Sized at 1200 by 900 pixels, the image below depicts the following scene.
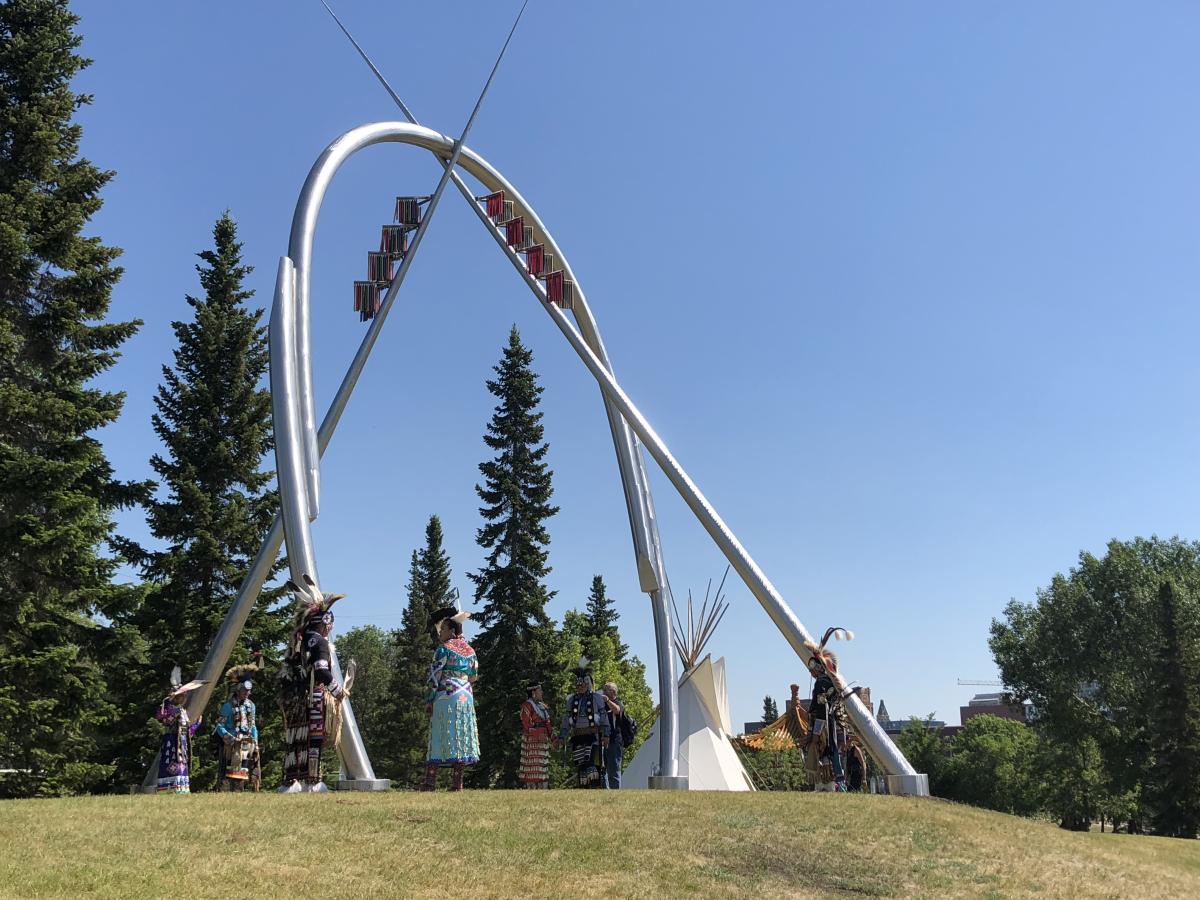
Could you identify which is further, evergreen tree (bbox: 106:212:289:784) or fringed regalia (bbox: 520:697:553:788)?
evergreen tree (bbox: 106:212:289:784)

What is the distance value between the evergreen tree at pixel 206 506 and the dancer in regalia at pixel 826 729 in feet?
47.4

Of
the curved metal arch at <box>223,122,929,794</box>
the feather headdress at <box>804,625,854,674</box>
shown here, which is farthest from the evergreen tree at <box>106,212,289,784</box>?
Answer: the feather headdress at <box>804,625,854,674</box>

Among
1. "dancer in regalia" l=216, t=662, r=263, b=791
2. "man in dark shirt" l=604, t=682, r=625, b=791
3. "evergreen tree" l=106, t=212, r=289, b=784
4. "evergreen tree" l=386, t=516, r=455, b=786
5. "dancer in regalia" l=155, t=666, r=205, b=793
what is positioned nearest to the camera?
"dancer in regalia" l=155, t=666, r=205, b=793

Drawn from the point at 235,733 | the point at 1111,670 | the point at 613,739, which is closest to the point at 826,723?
the point at 613,739

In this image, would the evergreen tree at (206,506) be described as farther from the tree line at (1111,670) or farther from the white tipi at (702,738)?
the tree line at (1111,670)

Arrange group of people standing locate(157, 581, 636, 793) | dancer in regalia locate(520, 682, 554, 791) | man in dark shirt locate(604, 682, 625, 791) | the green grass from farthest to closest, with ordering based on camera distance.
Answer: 1. man in dark shirt locate(604, 682, 625, 791)
2. dancer in regalia locate(520, 682, 554, 791)
3. group of people standing locate(157, 581, 636, 793)
4. the green grass

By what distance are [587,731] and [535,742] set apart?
1027 mm

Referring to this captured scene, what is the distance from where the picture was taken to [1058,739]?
5228 centimetres

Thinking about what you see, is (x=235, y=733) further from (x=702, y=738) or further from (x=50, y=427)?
(x=702, y=738)

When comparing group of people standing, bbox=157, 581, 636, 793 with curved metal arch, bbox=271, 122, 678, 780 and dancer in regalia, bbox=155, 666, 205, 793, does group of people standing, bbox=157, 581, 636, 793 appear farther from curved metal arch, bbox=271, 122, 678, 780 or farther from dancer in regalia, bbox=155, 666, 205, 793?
curved metal arch, bbox=271, 122, 678, 780

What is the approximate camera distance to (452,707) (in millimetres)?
14602

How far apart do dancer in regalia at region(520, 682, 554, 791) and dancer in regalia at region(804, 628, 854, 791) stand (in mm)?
4407

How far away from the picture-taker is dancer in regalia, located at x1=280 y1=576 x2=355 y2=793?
42.6 ft

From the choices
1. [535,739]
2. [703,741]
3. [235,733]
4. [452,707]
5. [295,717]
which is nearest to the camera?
[295,717]
